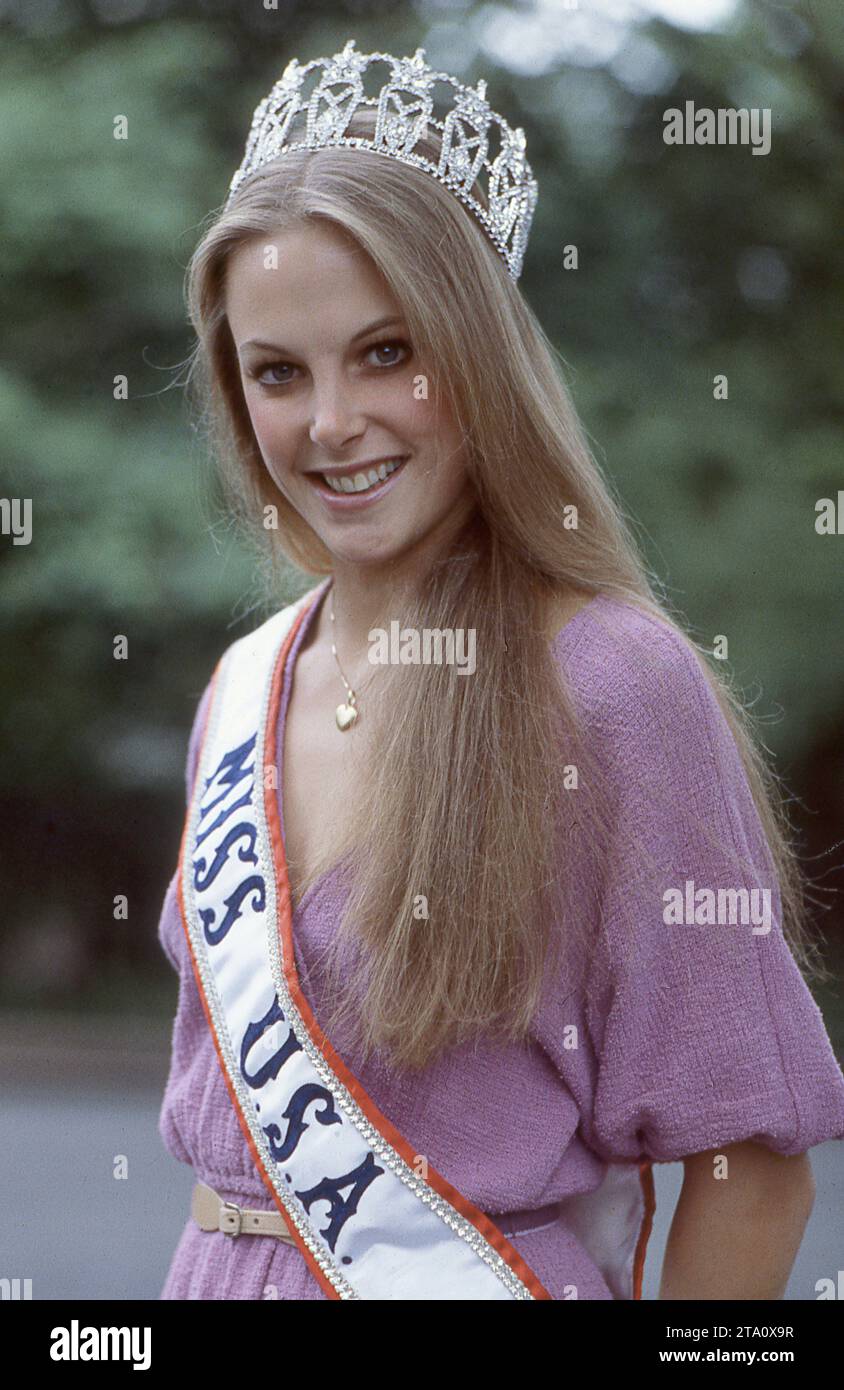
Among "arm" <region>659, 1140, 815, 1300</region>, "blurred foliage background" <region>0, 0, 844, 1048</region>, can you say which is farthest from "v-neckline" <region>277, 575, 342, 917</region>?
"blurred foliage background" <region>0, 0, 844, 1048</region>

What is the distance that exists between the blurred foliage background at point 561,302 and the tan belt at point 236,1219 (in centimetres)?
182

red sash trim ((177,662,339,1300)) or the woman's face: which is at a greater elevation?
the woman's face

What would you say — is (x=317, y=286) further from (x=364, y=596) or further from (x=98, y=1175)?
(x=98, y=1175)

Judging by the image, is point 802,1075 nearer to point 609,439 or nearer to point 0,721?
point 609,439

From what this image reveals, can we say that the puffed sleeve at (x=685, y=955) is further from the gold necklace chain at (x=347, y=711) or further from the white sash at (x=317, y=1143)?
the gold necklace chain at (x=347, y=711)

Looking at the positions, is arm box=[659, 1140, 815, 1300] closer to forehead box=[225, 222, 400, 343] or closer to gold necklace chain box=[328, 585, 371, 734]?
gold necklace chain box=[328, 585, 371, 734]

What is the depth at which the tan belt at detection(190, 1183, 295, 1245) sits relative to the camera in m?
Answer: 1.21

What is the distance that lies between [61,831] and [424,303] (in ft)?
8.19

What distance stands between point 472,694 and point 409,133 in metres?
0.45

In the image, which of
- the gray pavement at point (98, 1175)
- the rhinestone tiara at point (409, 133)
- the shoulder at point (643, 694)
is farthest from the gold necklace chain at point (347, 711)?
the gray pavement at point (98, 1175)

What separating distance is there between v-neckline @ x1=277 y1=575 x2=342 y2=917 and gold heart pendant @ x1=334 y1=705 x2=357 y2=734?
0.23 feet

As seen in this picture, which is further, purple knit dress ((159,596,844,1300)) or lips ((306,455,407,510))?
lips ((306,455,407,510))
